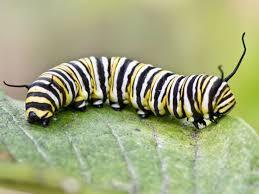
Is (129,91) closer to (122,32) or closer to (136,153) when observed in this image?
(136,153)

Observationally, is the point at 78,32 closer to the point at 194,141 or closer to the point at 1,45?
the point at 1,45

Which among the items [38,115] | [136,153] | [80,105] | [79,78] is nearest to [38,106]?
[38,115]

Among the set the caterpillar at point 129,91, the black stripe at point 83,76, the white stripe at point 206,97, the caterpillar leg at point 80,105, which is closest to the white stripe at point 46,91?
the caterpillar at point 129,91

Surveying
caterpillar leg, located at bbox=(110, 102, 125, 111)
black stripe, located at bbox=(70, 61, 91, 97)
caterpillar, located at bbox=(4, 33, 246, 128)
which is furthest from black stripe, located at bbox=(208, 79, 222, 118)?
black stripe, located at bbox=(70, 61, 91, 97)

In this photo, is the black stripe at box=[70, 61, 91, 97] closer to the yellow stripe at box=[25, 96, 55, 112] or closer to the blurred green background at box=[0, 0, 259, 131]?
the yellow stripe at box=[25, 96, 55, 112]

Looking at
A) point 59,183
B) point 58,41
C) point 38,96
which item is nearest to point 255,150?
point 59,183
